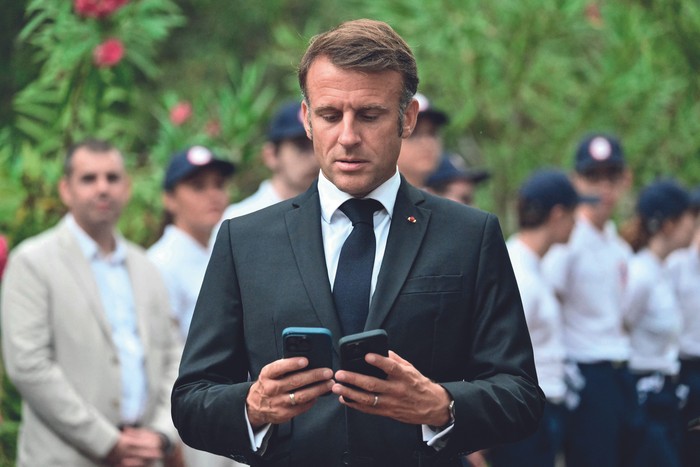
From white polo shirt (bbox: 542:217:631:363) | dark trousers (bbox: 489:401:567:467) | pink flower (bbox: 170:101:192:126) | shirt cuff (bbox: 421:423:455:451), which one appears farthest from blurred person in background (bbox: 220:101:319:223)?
shirt cuff (bbox: 421:423:455:451)

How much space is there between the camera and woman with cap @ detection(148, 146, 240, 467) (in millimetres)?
7086

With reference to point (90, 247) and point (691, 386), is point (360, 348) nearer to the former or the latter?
point (90, 247)

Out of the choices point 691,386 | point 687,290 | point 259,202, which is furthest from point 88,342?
point 687,290

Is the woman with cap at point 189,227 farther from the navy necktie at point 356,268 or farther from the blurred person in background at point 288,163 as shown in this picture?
the navy necktie at point 356,268

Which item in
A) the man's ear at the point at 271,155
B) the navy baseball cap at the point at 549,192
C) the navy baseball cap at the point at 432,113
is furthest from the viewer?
the navy baseball cap at the point at 549,192

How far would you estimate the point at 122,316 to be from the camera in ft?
20.8

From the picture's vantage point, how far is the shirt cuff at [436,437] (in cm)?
331

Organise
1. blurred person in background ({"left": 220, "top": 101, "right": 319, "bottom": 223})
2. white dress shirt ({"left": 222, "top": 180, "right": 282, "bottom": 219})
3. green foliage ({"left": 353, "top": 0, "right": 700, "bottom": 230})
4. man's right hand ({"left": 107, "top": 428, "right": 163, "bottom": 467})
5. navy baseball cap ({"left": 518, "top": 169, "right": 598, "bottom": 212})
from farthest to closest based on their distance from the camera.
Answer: green foliage ({"left": 353, "top": 0, "right": 700, "bottom": 230})
navy baseball cap ({"left": 518, "top": 169, "right": 598, "bottom": 212})
blurred person in background ({"left": 220, "top": 101, "right": 319, "bottom": 223})
white dress shirt ({"left": 222, "top": 180, "right": 282, "bottom": 219})
man's right hand ({"left": 107, "top": 428, "right": 163, "bottom": 467})

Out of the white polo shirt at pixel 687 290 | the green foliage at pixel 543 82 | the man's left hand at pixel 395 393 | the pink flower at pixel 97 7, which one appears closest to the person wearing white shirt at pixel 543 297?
the white polo shirt at pixel 687 290

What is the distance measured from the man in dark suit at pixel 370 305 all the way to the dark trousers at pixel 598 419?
5.13 m

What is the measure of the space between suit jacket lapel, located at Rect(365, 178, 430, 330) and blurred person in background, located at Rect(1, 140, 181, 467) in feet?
9.39

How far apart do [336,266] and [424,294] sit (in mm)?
262

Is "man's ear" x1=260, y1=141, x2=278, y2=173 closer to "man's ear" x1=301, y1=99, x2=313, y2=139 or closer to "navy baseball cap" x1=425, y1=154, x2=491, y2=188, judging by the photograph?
"navy baseball cap" x1=425, y1=154, x2=491, y2=188

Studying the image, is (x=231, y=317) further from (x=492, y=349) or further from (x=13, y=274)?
(x=13, y=274)
